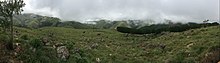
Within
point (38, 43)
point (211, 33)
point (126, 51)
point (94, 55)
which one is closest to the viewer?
point (38, 43)

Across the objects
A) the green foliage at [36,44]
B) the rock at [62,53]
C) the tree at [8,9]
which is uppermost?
the tree at [8,9]

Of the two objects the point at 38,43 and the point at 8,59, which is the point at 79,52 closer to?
the point at 38,43

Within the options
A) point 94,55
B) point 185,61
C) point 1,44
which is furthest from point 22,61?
point 185,61

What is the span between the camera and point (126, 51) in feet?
187

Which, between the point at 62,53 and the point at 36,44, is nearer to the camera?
the point at 36,44

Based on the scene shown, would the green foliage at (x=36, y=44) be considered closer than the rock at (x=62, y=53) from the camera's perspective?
Yes

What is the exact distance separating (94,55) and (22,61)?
15.6 meters

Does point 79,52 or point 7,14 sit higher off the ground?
point 7,14

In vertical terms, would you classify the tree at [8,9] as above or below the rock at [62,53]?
above

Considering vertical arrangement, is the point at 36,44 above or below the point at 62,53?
above

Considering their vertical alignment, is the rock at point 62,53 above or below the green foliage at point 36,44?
below

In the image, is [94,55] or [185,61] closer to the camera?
[185,61]

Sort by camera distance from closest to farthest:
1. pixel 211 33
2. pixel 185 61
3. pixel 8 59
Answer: pixel 8 59 < pixel 185 61 < pixel 211 33

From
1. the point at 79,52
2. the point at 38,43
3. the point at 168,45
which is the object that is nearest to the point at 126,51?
the point at 168,45
